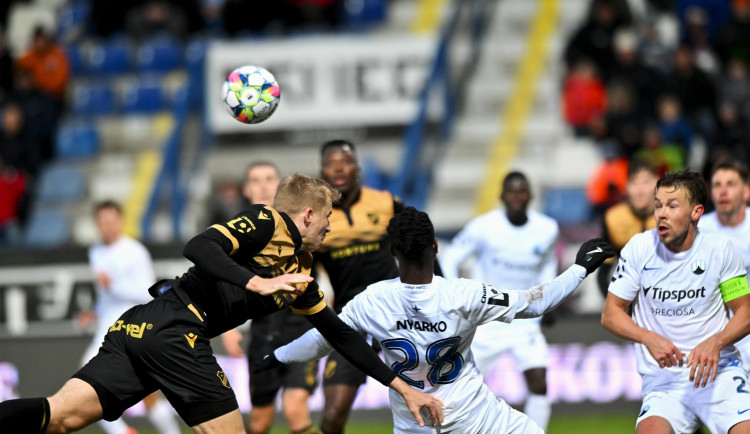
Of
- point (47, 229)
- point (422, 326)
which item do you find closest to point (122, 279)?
point (47, 229)

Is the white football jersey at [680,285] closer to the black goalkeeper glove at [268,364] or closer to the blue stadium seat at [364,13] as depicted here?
the black goalkeeper glove at [268,364]

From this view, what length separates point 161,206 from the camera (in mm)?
15289

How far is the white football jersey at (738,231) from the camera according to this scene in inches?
293

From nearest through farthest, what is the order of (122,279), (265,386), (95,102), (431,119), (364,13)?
(265,386) < (122,279) < (431,119) < (95,102) < (364,13)

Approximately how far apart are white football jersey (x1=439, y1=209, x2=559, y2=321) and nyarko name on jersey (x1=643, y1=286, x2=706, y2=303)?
249 centimetres

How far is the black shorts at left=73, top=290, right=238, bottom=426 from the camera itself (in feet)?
19.4

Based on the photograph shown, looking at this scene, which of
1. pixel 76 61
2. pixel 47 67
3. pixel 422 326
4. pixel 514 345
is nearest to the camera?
pixel 422 326

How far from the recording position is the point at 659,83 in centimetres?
1387

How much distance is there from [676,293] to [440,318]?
149 centimetres

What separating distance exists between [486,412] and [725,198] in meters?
2.69

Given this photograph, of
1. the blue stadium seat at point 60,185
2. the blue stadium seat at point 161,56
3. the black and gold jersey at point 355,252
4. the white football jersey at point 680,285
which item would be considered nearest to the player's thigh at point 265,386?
the black and gold jersey at point 355,252

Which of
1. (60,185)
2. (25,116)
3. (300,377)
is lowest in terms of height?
(300,377)

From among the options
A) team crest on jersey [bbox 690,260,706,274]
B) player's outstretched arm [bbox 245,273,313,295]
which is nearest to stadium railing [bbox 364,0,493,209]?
team crest on jersey [bbox 690,260,706,274]

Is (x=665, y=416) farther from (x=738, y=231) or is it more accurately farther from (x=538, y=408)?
(x=538, y=408)
